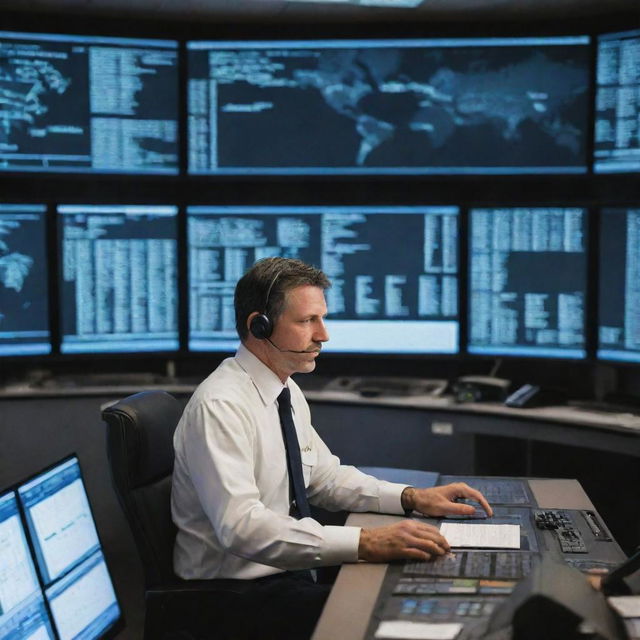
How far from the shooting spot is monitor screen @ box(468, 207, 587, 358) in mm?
3631

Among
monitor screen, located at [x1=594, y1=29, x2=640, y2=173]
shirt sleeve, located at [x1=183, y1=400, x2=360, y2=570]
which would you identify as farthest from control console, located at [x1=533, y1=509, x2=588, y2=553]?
monitor screen, located at [x1=594, y1=29, x2=640, y2=173]

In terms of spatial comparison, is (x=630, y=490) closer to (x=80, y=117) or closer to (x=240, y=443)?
(x=240, y=443)

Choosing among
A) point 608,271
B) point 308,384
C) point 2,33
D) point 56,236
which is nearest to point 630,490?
point 608,271

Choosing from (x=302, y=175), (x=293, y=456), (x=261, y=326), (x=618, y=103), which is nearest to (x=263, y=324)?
(x=261, y=326)

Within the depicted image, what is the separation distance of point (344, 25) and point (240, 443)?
96.0 inches

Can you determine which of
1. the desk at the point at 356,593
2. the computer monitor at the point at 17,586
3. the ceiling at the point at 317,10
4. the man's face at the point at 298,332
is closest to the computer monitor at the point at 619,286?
the ceiling at the point at 317,10

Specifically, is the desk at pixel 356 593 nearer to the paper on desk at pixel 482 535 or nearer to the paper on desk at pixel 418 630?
the paper on desk at pixel 418 630

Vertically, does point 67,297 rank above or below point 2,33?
below

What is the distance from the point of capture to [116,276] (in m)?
3.96

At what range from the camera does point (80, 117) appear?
3871 mm

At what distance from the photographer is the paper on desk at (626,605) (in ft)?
4.94

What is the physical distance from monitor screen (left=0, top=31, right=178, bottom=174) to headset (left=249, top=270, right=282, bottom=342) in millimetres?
1991

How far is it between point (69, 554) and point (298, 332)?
2.32ft

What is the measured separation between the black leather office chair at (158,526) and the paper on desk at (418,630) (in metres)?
0.52
